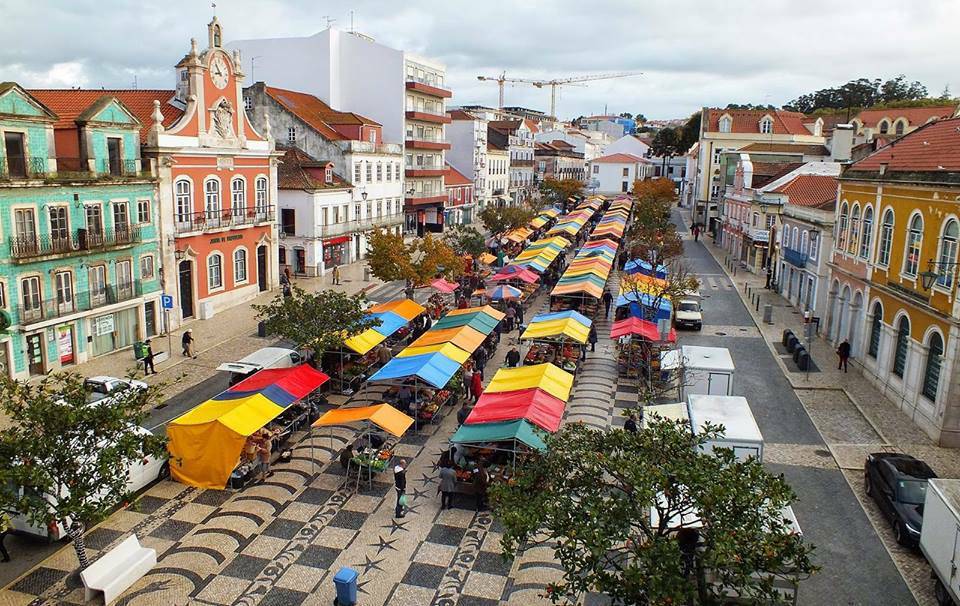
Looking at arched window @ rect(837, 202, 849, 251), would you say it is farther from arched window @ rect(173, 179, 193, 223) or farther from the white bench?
arched window @ rect(173, 179, 193, 223)

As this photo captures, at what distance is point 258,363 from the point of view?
960 inches

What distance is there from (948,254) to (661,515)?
17.5 m

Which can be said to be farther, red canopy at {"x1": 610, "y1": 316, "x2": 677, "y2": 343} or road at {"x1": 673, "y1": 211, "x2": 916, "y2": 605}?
red canopy at {"x1": 610, "y1": 316, "x2": 677, "y2": 343}

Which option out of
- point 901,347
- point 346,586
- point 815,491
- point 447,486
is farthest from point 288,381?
point 901,347

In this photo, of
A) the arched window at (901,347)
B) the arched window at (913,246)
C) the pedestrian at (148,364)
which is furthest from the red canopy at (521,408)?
the pedestrian at (148,364)

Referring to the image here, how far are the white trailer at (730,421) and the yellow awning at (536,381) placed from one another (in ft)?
11.5

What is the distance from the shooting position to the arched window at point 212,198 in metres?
35.8

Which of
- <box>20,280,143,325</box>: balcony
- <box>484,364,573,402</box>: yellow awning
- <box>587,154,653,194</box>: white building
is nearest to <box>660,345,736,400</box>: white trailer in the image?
<box>484,364,573,402</box>: yellow awning

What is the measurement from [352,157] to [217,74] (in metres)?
16.3

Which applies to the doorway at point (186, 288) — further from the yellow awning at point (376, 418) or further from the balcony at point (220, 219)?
the yellow awning at point (376, 418)

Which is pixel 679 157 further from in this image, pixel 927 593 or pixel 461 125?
pixel 927 593

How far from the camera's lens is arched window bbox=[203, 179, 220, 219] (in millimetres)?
35844

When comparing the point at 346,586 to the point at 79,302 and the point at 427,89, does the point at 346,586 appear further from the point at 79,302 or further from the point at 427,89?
the point at 427,89

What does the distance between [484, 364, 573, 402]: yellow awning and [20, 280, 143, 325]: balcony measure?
55.3 ft
